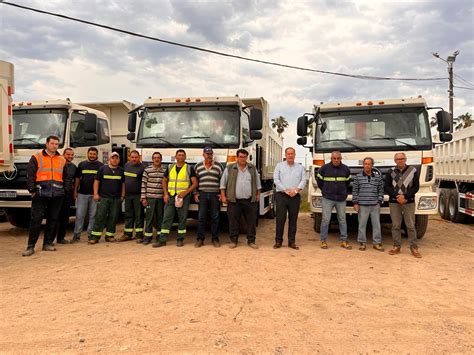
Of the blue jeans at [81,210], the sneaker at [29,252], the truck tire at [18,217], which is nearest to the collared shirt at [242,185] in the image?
the blue jeans at [81,210]

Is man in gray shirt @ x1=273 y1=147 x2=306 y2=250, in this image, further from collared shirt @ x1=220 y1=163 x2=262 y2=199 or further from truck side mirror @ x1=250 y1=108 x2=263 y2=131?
truck side mirror @ x1=250 y1=108 x2=263 y2=131

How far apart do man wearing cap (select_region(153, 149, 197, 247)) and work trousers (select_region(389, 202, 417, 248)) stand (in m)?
3.57

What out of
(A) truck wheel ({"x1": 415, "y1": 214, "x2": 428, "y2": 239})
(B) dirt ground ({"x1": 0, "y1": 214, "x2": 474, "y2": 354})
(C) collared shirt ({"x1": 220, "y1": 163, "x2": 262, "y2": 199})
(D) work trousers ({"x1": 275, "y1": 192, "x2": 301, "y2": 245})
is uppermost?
(C) collared shirt ({"x1": 220, "y1": 163, "x2": 262, "y2": 199})

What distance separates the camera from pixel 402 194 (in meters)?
6.48

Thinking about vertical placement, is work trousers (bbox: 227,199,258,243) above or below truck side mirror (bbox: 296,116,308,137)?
below

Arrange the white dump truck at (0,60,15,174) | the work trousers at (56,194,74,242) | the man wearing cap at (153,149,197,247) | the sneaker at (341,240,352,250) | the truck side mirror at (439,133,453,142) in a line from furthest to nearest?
the work trousers at (56,194,74,242) < the truck side mirror at (439,133,453,142) < the sneaker at (341,240,352,250) < the man wearing cap at (153,149,197,247) < the white dump truck at (0,60,15,174)

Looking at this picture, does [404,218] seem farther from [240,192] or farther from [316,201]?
[240,192]

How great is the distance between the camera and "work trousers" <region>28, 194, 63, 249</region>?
6292 millimetres

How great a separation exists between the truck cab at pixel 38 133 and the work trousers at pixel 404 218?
617 centimetres

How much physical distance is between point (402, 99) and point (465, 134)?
13.5ft

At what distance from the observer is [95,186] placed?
286 inches

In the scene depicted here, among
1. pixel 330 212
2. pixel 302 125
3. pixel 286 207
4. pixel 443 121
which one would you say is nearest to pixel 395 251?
pixel 330 212

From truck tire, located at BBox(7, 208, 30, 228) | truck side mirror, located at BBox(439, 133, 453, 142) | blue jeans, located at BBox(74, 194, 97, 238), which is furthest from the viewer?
truck tire, located at BBox(7, 208, 30, 228)

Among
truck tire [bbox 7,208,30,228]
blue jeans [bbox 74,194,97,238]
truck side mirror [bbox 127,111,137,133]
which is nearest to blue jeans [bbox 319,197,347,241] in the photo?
truck side mirror [bbox 127,111,137,133]
